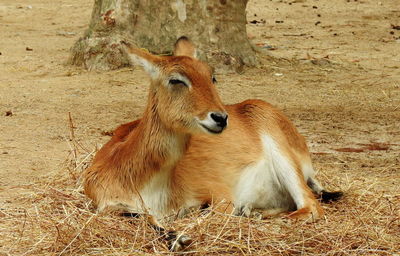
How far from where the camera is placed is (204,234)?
4.72 meters

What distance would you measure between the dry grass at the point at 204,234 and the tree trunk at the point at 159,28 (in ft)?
17.0

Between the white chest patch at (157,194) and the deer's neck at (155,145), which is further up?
the deer's neck at (155,145)

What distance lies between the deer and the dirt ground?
0.42m

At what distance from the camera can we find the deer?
497 cm

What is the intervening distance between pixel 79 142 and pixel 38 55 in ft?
15.2

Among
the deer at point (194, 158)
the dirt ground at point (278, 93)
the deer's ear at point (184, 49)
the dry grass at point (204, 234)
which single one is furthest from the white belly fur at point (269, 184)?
the deer's ear at point (184, 49)

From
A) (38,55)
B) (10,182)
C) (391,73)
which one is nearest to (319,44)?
(391,73)

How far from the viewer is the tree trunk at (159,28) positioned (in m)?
10.3

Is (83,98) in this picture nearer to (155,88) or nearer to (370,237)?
(155,88)

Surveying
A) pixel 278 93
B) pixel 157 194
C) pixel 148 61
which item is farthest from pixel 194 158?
pixel 278 93

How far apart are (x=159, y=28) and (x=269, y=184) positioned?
492cm

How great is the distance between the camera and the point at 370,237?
15.8 ft

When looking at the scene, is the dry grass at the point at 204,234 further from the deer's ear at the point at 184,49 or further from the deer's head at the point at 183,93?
the deer's ear at the point at 184,49

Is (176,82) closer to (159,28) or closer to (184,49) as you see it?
(184,49)
